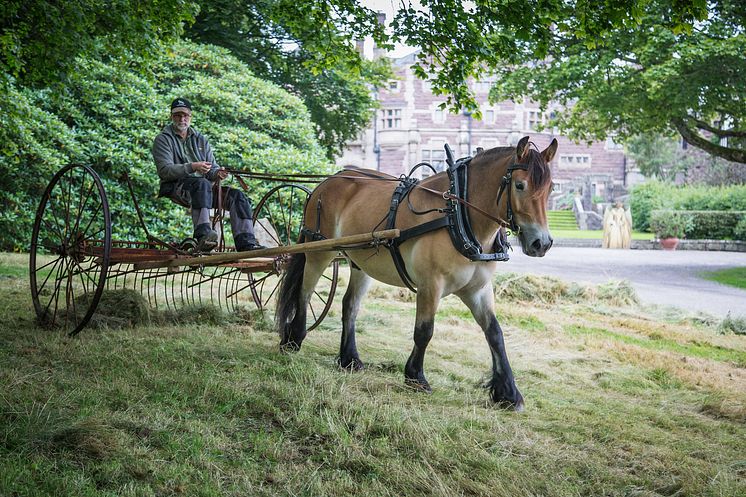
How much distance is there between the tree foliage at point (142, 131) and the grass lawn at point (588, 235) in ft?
51.2

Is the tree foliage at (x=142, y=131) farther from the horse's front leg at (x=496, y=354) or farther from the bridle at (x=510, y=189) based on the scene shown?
the bridle at (x=510, y=189)

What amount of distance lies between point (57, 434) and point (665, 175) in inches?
1794

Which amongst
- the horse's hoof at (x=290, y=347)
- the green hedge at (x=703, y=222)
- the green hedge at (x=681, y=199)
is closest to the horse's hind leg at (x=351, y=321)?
the horse's hoof at (x=290, y=347)

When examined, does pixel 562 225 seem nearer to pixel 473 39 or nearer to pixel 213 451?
pixel 473 39

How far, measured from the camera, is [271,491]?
3.26 m

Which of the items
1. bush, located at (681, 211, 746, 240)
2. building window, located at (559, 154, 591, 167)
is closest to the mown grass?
bush, located at (681, 211, 746, 240)

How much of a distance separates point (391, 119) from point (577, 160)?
1317cm

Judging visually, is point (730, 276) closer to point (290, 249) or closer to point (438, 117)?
point (290, 249)

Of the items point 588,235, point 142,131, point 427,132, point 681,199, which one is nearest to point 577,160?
point 427,132

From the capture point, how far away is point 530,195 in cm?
447

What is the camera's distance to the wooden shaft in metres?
5.07

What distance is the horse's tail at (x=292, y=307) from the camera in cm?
613

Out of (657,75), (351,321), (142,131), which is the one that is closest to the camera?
(351,321)

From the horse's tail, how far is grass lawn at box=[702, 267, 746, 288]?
10.4 m
